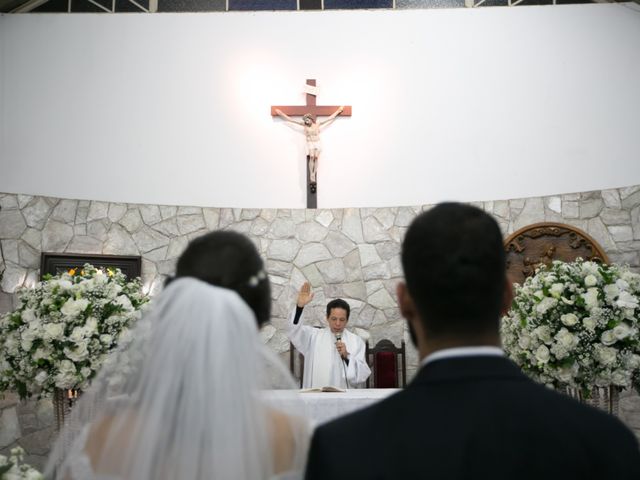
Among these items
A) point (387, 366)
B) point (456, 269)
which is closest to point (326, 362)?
point (387, 366)

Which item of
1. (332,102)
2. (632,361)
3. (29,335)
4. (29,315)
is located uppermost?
(332,102)

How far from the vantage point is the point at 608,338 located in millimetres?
4215

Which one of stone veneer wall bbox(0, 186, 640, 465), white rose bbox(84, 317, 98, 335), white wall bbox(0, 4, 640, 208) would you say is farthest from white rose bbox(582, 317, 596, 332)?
white wall bbox(0, 4, 640, 208)

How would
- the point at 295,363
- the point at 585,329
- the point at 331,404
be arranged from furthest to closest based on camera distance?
1. the point at 295,363
2. the point at 331,404
3. the point at 585,329

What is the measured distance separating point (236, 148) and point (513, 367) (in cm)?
721

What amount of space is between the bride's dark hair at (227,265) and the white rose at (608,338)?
300 centimetres

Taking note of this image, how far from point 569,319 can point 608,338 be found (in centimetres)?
24

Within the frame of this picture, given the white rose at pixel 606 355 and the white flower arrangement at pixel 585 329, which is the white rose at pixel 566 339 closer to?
the white flower arrangement at pixel 585 329

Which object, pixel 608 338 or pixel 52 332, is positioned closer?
pixel 52 332

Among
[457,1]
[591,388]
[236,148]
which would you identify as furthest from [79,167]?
[591,388]

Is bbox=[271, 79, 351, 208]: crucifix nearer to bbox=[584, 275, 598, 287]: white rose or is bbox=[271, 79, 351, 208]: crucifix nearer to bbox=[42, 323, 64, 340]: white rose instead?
bbox=[584, 275, 598, 287]: white rose

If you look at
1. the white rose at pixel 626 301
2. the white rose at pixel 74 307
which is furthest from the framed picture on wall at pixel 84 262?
the white rose at pixel 626 301

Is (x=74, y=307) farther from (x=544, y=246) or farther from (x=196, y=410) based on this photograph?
(x=544, y=246)

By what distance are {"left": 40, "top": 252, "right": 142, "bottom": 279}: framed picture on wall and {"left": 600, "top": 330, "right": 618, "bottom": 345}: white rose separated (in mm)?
5038
